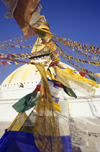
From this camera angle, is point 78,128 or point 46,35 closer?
point 78,128

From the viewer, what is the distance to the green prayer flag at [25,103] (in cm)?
269

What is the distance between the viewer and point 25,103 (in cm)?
278

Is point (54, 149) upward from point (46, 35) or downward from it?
downward

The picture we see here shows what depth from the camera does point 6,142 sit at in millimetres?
2363

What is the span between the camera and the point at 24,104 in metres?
2.75

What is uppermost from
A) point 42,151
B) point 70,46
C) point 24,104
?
point 70,46

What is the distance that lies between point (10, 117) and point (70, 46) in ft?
17.5

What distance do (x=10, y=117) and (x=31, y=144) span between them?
5.09 meters

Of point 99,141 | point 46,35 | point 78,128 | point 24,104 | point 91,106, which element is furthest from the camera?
point 91,106

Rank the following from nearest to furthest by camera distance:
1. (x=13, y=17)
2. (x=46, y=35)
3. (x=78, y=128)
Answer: (x=13, y=17) → (x=78, y=128) → (x=46, y=35)

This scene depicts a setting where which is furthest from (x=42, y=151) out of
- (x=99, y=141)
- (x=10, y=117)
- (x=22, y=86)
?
(x=22, y=86)

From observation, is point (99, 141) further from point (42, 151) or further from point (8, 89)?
point (8, 89)

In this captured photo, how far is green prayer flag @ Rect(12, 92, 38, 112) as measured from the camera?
106 inches

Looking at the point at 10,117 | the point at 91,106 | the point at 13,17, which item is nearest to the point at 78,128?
the point at 13,17
